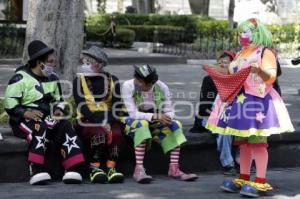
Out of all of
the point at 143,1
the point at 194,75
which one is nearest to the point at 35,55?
the point at 194,75

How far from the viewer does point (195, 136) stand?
7926mm

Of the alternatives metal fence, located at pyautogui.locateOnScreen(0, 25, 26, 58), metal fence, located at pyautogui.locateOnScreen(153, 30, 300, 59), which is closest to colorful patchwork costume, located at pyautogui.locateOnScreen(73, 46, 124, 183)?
metal fence, located at pyautogui.locateOnScreen(0, 25, 26, 58)

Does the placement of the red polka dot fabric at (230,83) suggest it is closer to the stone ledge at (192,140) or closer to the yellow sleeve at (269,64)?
the yellow sleeve at (269,64)

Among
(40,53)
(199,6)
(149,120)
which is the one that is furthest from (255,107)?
(199,6)

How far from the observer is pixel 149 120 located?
24.0 feet

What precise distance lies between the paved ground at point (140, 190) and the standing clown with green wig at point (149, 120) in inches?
7.0

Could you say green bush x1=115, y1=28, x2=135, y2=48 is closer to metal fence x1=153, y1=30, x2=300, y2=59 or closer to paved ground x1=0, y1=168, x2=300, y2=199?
metal fence x1=153, y1=30, x2=300, y2=59

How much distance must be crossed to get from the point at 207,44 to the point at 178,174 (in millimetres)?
18594

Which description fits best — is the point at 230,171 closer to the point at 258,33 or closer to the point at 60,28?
the point at 258,33

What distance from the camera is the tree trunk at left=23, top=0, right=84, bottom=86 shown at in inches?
335

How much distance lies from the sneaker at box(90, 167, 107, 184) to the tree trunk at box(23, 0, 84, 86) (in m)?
1.84

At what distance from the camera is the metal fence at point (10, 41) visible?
21.6m

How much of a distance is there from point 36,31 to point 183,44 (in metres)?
18.4

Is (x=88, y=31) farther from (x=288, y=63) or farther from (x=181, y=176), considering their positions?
(x=181, y=176)
